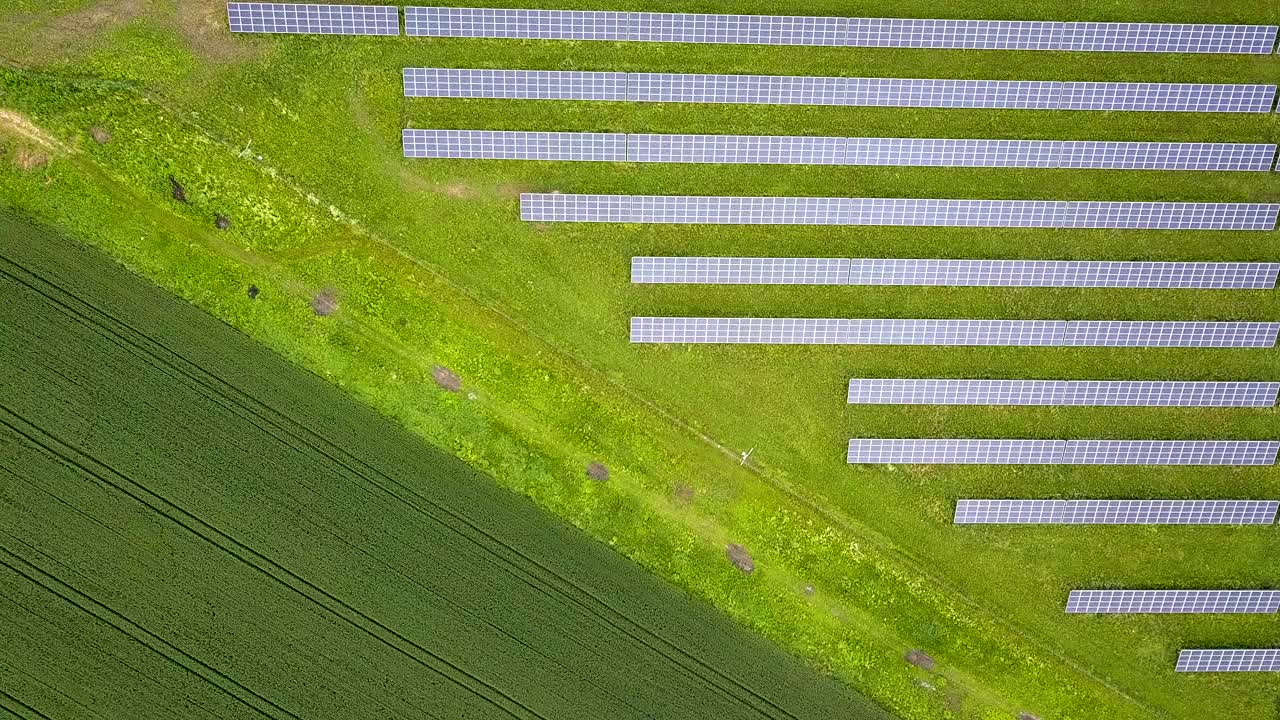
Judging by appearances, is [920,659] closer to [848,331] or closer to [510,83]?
[848,331]

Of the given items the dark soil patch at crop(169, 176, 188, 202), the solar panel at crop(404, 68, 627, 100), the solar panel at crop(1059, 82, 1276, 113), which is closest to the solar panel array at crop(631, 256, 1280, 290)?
the solar panel at crop(1059, 82, 1276, 113)

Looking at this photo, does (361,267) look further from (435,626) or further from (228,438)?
(435,626)

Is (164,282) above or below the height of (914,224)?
below

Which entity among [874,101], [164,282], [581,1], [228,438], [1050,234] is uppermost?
[581,1]

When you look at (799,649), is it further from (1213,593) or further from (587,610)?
(1213,593)

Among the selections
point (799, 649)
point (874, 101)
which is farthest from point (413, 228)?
point (799, 649)

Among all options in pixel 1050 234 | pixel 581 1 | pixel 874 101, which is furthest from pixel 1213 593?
pixel 581 1

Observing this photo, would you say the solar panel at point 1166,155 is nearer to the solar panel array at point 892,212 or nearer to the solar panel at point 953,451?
the solar panel array at point 892,212
